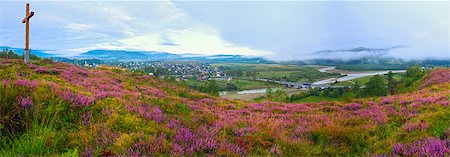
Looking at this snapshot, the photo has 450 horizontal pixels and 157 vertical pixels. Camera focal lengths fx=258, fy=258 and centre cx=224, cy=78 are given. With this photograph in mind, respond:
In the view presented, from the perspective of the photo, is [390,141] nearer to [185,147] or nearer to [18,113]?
[185,147]

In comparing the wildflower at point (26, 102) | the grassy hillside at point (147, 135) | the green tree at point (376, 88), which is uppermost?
the wildflower at point (26, 102)

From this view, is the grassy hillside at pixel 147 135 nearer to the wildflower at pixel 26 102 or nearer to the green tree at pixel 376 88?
the wildflower at pixel 26 102

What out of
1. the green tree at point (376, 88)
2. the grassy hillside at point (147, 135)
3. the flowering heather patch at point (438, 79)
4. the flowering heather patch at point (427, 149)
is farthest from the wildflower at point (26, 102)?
the green tree at point (376, 88)

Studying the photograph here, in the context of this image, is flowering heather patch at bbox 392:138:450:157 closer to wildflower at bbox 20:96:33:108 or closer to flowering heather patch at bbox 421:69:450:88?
wildflower at bbox 20:96:33:108

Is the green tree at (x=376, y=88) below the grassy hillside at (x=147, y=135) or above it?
below

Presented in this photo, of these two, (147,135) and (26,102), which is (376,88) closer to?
(147,135)

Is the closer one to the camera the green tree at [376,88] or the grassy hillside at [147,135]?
the grassy hillside at [147,135]

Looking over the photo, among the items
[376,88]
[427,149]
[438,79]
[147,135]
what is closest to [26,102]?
[147,135]

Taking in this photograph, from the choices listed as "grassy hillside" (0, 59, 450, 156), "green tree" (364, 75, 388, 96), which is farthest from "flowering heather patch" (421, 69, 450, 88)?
"grassy hillside" (0, 59, 450, 156)

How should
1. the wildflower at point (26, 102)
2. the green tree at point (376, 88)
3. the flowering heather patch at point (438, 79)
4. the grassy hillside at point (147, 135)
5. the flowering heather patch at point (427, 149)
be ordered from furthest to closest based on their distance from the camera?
the green tree at point (376, 88)
the flowering heather patch at point (438, 79)
the wildflower at point (26, 102)
the grassy hillside at point (147, 135)
the flowering heather patch at point (427, 149)

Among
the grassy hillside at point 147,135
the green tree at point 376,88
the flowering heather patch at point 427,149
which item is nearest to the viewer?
the flowering heather patch at point 427,149

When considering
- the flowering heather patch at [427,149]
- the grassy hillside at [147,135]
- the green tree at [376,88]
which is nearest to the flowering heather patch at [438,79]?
the green tree at [376,88]

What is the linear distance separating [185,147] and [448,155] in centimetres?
465

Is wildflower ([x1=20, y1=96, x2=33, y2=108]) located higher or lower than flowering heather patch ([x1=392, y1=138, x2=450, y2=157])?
higher
